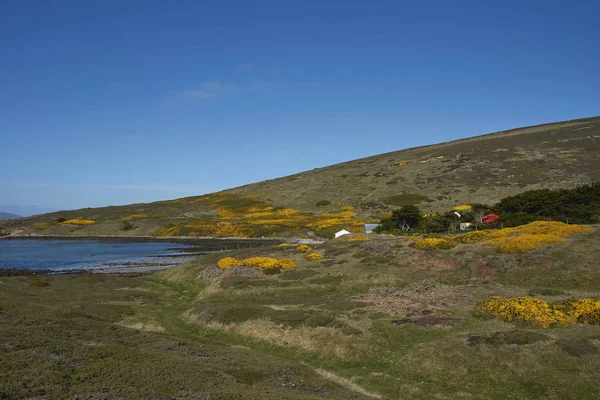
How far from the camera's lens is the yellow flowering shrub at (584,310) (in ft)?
85.2

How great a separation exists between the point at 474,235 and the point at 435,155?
505 ft

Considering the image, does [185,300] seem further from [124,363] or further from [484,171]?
[484,171]

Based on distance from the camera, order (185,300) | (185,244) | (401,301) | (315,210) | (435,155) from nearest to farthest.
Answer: (401,301) → (185,300) → (185,244) → (315,210) → (435,155)

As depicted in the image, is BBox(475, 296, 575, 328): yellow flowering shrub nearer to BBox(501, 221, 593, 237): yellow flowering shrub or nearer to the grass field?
Answer: the grass field

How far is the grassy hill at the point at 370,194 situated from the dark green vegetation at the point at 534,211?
2444cm

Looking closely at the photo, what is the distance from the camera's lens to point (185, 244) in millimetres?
113188

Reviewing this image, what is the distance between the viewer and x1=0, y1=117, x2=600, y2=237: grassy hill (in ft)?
426

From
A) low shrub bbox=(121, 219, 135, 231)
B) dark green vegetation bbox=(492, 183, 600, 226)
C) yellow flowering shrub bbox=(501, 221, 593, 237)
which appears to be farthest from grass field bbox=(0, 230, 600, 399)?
low shrub bbox=(121, 219, 135, 231)

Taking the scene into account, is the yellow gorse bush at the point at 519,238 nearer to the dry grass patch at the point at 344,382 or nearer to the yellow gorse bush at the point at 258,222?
the dry grass patch at the point at 344,382

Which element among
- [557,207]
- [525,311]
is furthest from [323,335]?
[557,207]

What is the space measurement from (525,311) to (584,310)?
345 cm

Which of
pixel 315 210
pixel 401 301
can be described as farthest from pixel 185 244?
pixel 401 301

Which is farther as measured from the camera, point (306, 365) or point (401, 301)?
point (401, 301)

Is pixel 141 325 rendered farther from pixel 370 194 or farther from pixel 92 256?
pixel 370 194
